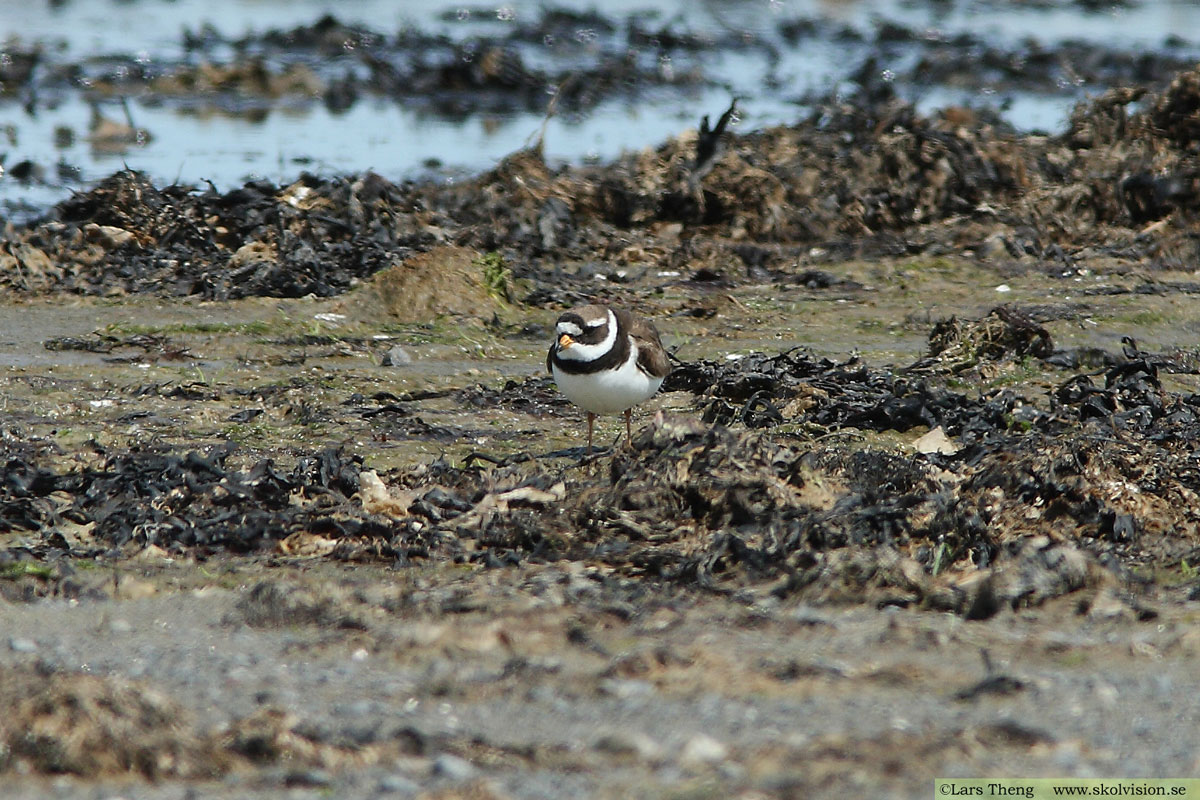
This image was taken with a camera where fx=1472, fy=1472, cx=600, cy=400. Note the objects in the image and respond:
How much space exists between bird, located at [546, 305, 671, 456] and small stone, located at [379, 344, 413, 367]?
65.5 inches

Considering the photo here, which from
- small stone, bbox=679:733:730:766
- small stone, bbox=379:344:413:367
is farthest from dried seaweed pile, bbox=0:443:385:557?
small stone, bbox=679:733:730:766

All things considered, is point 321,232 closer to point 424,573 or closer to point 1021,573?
point 424,573

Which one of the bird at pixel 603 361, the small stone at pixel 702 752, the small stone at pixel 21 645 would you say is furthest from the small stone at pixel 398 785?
the bird at pixel 603 361

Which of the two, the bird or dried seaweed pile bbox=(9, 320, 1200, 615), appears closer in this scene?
dried seaweed pile bbox=(9, 320, 1200, 615)

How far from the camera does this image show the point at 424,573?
17.9ft

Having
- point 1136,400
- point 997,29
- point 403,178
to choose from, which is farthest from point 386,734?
point 997,29

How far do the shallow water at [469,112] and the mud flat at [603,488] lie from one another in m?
2.87

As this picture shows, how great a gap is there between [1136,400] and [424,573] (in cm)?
400

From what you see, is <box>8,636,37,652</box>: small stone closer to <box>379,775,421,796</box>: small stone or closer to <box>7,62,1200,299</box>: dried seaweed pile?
<box>379,775,421,796</box>: small stone

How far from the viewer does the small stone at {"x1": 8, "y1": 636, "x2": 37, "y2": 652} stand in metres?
4.53

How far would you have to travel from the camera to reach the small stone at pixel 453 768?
11.8 feet

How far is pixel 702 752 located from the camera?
368 cm

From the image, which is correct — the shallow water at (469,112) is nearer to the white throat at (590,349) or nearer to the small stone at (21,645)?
the white throat at (590,349)

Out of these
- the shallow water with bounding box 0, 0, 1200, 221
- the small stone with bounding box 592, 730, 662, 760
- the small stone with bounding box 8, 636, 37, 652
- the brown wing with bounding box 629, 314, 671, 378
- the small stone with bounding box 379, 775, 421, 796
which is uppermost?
the shallow water with bounding box 0, 0, 1200, 221
